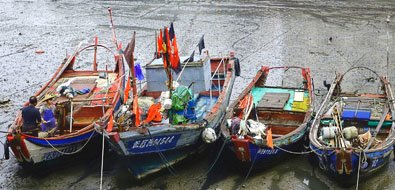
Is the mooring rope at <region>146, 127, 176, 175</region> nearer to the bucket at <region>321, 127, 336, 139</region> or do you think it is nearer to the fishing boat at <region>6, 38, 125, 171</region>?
the fishing boat at <region>6, 38, 125, 171</region>

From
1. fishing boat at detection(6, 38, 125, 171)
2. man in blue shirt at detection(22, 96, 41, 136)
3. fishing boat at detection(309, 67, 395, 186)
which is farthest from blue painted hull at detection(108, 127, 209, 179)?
fishing boat at detection(309, 67, 395, 186)

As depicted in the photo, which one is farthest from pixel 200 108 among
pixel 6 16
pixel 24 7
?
pixel 24 7

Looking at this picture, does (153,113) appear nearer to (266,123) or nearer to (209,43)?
(266,123)

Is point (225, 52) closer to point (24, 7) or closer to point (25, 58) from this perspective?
point (25, 58)

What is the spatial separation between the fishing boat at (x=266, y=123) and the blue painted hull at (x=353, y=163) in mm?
917

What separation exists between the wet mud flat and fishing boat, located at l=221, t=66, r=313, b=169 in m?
0.67

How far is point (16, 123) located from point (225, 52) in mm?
12190

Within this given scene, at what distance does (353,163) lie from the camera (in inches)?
452

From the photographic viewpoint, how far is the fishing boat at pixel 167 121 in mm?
11875

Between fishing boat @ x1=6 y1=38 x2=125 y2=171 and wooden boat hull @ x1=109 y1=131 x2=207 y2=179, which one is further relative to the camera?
fishing boat @ x1=6 y1=38 x2=125 y2=171

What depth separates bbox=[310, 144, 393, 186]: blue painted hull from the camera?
1153cm

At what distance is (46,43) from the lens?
25781mm

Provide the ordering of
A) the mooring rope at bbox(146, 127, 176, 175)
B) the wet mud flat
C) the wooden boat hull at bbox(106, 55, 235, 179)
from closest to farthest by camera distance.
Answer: the wooden boat hull at bbox(106, 55, 235, 179), the mooring rope at bbox(146, 127, 176, 175), the wet mud flat

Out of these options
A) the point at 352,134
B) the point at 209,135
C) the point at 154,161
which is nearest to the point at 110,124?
the point at 154,161
